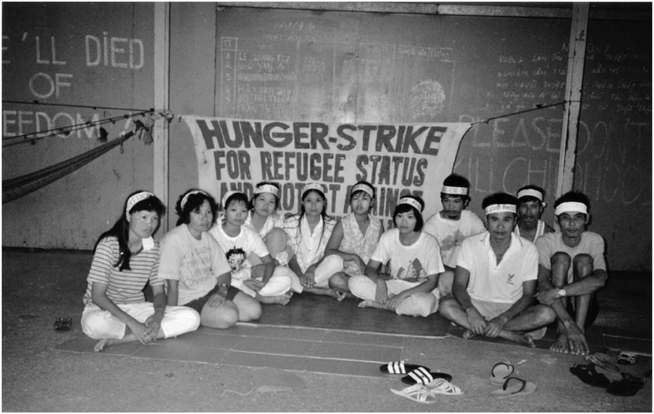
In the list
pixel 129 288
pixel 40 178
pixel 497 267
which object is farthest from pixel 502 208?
pixel 40 178

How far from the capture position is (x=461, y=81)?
6426 millimetres

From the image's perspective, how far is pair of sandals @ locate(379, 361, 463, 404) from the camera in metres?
3.15

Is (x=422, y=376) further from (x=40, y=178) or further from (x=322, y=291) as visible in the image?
(x=40, y=178)

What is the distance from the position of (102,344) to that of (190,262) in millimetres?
858

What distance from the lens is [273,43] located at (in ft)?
21.1

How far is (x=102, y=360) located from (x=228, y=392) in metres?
0.92

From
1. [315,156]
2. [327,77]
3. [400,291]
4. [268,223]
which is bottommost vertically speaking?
[400,291]

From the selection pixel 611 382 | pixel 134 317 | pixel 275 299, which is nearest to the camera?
pixel 611 382

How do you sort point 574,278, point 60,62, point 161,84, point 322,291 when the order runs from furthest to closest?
point 60,62, point 161,84, point 322,291, point 574,278

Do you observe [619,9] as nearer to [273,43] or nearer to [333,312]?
[273,43]

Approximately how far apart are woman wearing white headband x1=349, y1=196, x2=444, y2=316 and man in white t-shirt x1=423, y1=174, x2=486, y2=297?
0.49m

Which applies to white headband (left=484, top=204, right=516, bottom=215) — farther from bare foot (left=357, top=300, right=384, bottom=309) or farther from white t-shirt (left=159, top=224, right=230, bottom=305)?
white t-shirt (left=159, top=224, right=230, bottom=305)

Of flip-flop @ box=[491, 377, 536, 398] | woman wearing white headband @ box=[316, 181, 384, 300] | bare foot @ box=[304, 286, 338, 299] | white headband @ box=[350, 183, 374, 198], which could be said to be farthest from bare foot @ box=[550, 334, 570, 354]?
white headband @ box=[350, 183, 374, 198]

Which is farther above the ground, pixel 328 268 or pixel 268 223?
pixel 268 223
